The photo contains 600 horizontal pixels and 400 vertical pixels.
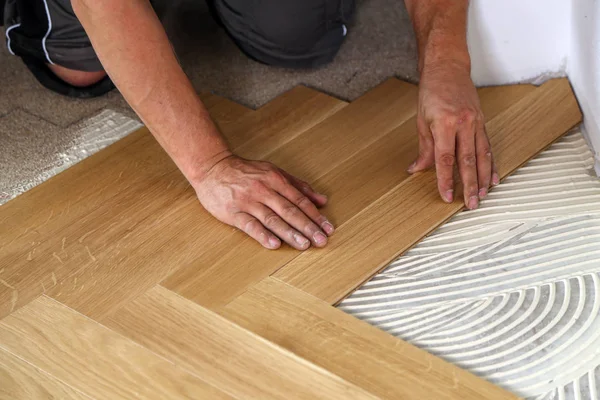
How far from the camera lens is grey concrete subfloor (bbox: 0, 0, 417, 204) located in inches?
74.9

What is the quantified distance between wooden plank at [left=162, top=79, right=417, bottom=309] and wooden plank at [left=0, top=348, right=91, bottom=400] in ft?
0.88

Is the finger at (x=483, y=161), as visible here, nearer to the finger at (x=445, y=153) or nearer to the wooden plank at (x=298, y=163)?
the finger at (x=445, y=153)

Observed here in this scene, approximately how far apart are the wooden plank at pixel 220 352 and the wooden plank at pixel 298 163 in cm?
5

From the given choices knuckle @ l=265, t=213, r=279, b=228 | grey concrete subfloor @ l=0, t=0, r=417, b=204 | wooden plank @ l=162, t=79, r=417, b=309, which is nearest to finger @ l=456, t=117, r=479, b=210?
wooden plank @ l=162, t=79, r=417, b=309

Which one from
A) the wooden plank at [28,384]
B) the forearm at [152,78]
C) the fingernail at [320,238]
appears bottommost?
the fingernail at [320,238]

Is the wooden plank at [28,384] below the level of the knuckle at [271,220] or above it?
above

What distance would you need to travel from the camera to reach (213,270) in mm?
1416

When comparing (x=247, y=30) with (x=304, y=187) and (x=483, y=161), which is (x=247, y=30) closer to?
(x=304, y=187)

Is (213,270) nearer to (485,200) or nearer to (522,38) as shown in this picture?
(485,200)

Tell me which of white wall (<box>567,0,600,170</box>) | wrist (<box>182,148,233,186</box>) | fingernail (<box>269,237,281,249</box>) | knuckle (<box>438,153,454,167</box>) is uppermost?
wrist (<box>182,148,233,186</box>)

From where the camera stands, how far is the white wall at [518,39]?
188 centimetres

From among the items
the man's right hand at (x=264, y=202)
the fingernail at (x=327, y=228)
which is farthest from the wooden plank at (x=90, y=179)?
the fingernail at (x=327, y=228)

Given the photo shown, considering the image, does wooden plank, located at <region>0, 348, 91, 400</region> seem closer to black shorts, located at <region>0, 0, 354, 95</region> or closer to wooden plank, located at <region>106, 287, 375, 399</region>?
wooden plank, located at <region>106, 287, 375, 399</region>

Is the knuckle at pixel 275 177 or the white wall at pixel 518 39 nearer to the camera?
the knuckle at pixel 275 177
